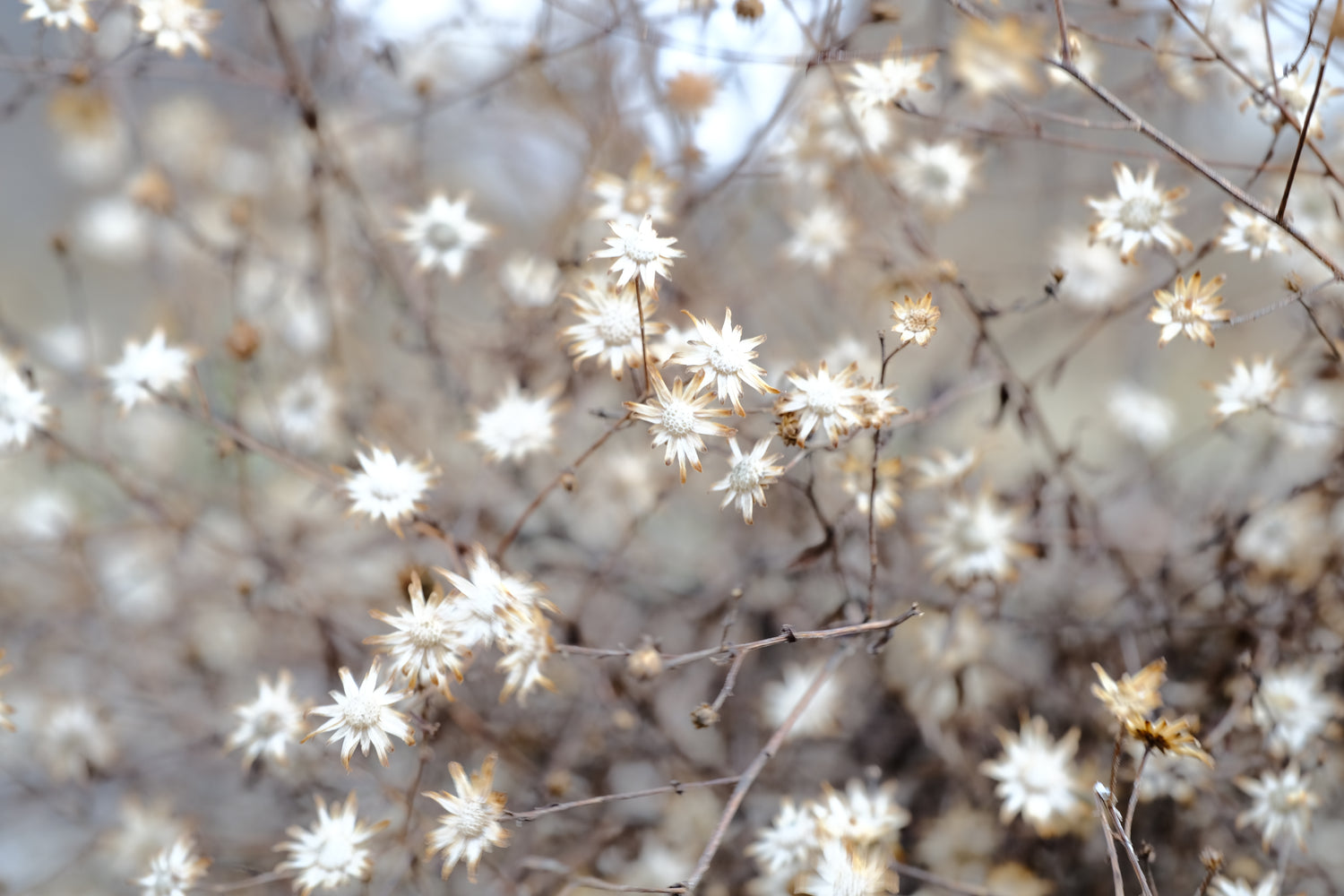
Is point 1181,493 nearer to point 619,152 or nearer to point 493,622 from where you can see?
point 619,152

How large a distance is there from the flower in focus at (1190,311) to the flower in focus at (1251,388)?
6 centimetres

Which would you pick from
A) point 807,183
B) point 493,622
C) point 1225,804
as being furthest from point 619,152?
point 1225,804

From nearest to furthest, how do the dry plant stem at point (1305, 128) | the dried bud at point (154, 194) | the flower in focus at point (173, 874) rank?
1. the dry plant stem at point (1305, 128)
2. the flower in focus at point (173, 874)
3. the dried bud at point (154, 194)

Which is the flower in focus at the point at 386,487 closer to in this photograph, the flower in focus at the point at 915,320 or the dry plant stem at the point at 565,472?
the dry plant stem at the point at 565,472

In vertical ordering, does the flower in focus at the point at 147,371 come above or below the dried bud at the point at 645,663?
above

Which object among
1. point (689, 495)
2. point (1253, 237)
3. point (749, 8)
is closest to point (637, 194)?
point (749, 8)

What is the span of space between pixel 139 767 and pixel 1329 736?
83 centimetres

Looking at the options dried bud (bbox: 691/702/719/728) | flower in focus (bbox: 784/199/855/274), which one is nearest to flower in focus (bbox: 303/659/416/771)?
dried bud (bbox: 691/702/719/728)

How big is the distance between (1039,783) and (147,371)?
1.91ft

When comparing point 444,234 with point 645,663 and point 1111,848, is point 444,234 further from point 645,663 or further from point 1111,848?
point 1111,848

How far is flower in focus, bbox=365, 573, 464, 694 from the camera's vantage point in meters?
0.41

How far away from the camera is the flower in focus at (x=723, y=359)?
415mm

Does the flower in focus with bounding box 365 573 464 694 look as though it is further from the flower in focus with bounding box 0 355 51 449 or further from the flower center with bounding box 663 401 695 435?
the flower in focus with bounding box 0 355 51 449

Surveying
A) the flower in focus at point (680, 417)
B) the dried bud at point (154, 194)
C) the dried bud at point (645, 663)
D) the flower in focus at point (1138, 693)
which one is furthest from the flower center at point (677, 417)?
the dried bud at point (154, 194)
